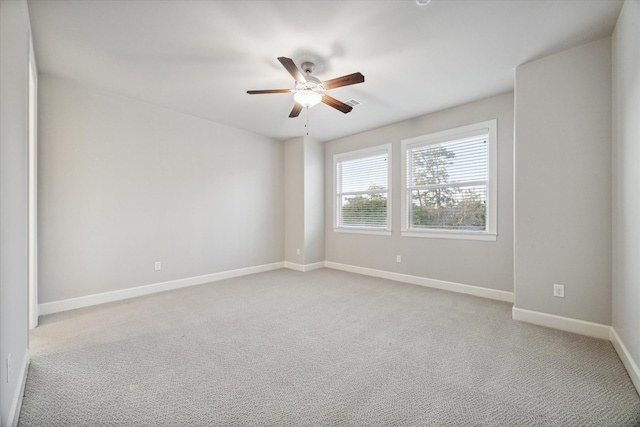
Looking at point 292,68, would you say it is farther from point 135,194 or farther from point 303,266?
point 303,266

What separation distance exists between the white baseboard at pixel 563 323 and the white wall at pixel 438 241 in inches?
28.5

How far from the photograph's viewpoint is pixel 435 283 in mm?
4207

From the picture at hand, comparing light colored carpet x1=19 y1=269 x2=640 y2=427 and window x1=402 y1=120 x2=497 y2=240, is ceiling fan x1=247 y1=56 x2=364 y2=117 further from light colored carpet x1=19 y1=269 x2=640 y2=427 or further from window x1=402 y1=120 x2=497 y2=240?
light colored carpet x1=19 y1=269 x2=640 y2=427

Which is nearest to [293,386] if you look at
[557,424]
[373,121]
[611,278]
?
[557,424]

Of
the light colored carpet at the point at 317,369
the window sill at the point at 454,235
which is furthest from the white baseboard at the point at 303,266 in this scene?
the light colored carpet at the point at 317,369

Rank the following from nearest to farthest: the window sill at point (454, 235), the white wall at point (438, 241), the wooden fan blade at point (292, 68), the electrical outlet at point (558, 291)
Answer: the wooden fan blade at point (292, 68) < the electrical outlet at point (558, 291) < the white wall at point (438, 241) < the window sill at point (454, 235)

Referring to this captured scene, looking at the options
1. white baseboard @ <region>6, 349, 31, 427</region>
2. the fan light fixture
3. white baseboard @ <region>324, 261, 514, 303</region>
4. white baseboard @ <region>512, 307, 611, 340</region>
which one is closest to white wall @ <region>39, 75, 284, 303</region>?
white baseboard @ <region>6, 349, 31, 427</region>

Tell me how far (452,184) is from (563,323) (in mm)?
2066

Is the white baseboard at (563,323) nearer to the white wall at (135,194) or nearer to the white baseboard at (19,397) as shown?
the white baseboard at (19,397)

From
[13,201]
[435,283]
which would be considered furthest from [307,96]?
[435,283]

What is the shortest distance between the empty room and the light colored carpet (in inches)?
0.8

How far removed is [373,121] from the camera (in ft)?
15.1

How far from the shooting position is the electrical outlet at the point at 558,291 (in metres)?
2.67

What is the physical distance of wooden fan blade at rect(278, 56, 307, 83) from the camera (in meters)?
2.27
